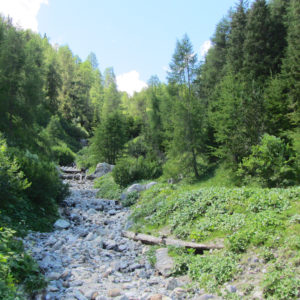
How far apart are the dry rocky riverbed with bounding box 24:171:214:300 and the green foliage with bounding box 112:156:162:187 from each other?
24.1 feet

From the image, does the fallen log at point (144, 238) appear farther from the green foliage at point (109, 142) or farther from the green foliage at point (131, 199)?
the green foliage at point (109, 142)

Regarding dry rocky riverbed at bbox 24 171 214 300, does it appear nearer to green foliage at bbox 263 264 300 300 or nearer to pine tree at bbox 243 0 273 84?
green foliage at bbox 263 264 300 300

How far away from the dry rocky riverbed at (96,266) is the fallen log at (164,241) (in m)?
0.25

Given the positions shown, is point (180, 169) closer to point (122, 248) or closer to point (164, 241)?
point (164, 241)

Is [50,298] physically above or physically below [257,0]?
below

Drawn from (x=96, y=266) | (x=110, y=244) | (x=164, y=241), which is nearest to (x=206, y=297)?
(x=96, y=266)

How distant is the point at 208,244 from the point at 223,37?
34.7m

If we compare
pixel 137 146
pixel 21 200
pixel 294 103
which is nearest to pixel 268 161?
pixel 294 103

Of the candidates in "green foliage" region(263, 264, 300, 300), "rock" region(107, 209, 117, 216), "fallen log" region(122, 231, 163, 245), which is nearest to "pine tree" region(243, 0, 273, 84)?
"rock" region(107, 209, 117, 216)

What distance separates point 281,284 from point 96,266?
4571mm

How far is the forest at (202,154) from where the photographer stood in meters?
6.58

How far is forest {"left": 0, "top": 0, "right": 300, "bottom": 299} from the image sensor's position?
21.6ft

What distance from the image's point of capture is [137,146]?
3362cm

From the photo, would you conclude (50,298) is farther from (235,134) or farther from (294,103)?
(294,103)
